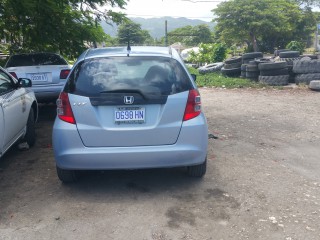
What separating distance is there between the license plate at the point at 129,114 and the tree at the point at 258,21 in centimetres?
4267

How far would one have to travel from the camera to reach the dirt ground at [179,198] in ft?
11.0

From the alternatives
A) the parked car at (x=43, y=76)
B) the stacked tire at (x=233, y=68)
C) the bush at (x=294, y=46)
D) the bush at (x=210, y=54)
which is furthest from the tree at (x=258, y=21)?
the parked car at (x=43, y=76)

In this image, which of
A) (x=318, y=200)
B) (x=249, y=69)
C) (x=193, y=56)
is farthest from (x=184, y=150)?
(x=193, y=56)

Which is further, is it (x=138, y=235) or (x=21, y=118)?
(x=21, y=118)

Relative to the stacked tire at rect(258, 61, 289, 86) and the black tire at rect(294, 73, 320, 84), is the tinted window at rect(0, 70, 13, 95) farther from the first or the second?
the black tire at rect(294, 73, 320, 84)

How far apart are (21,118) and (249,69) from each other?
10684 mm

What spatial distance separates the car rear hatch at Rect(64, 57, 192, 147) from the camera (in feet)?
12.7

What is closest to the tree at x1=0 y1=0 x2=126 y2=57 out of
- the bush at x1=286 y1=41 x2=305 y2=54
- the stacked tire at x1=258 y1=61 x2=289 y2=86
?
the stacked tire at x1=258 y1=61 x2=289 y2=86

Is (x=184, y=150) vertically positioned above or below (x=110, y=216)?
above

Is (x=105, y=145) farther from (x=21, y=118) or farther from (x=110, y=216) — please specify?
(x=21, y=118)

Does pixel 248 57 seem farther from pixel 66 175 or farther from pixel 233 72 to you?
pixel 66 175

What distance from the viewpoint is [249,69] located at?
14.4m

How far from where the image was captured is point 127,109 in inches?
153

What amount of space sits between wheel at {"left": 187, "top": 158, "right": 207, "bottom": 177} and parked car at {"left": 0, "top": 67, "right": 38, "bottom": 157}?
2.35 m
